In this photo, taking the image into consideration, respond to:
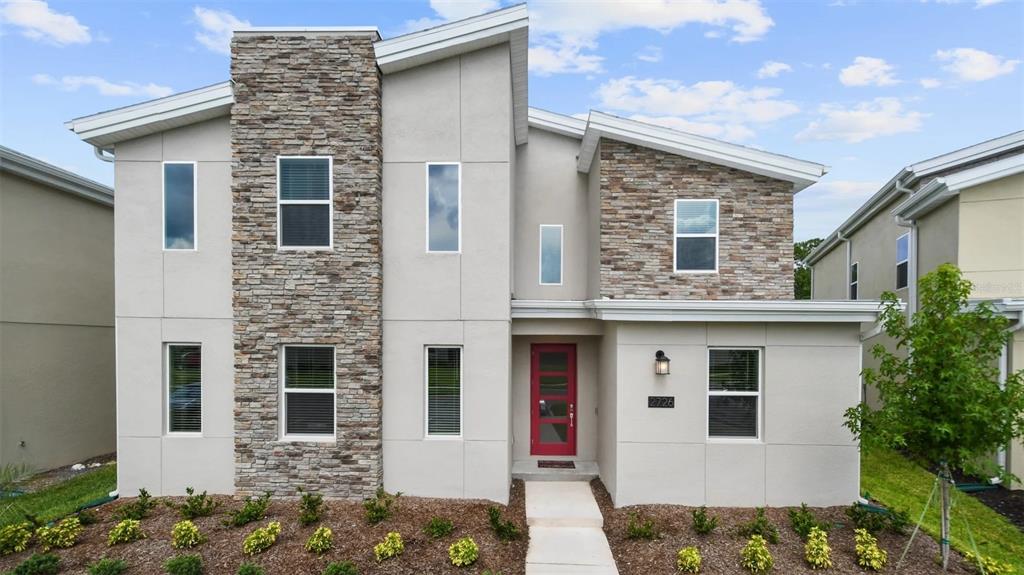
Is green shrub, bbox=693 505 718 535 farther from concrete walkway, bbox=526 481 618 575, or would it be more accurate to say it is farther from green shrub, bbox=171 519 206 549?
green shrub, bbox=171 519 206 549

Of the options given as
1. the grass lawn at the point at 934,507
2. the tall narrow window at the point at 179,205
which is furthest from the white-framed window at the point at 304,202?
the grass lawn at the point at 934,507

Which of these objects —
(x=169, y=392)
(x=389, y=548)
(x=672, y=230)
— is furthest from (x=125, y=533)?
(x=672, y=230)

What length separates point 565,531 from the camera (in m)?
6.92

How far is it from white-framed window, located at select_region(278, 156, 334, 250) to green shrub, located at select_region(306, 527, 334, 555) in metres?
4.28

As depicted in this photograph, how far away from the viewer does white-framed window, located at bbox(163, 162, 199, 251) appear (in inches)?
309

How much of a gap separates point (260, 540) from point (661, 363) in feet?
20.9

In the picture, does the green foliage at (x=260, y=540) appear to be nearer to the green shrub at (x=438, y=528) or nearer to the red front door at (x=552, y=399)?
the green shrub at (x=438, y=528)

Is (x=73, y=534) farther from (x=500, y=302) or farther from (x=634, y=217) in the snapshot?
(x=634, y=217)

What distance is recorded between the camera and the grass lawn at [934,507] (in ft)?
21.3

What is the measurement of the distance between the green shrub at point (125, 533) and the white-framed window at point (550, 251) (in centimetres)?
784

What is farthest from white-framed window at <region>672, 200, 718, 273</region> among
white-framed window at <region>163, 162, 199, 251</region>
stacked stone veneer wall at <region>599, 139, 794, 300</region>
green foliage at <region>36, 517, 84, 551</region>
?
green foliage at <region>36, 517, 84, 551</region>

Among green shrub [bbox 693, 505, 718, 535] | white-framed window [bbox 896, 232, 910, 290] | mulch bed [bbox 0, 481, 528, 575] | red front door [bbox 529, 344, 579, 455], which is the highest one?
white-framed window [bbox 896, 232, 910, 290]

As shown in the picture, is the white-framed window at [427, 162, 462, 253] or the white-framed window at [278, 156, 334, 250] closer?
the white-framed window at [278, 156, 334, 250]

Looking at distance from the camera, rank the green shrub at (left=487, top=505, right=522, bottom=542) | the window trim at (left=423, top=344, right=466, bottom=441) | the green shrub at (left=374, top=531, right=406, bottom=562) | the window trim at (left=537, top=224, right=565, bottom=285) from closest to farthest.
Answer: the green shrub at (left=374, top=531, right=406, bottom=562)
the green shrub at (left=487, top=505, right=522, bottom=542)
the window trim at (left=423, top=344, right=466, bottom=441)
the window trim at (left=537, top=224, right=565, bottom=285)
